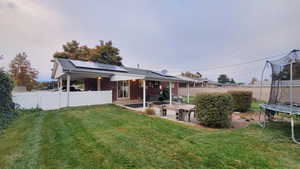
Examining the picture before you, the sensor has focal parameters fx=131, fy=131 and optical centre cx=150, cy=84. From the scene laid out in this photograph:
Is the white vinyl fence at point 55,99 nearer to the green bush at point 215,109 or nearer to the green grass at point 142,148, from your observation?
the green grass at point 142,148

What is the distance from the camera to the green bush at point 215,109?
5594 mm

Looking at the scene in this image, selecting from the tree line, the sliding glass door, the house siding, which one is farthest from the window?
the tree line

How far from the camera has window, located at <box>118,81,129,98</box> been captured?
13375mm

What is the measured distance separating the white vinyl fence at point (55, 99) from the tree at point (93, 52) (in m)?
15.9

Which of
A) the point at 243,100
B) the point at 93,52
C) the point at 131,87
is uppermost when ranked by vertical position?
the point at 93,52

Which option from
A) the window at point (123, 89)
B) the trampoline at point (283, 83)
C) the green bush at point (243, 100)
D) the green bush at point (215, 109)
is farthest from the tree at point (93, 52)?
the trampoline at point (283, 83)

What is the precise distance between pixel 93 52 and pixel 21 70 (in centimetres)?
1067

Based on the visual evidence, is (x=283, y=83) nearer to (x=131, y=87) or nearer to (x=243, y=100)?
(x=243, y=100)

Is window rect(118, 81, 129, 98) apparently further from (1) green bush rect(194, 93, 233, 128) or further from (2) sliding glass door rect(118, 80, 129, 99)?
(1) green bush rect(194, 93, 233, 128)

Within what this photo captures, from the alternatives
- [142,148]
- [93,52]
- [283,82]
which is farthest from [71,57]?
[283,82]

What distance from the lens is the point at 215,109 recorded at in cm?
558

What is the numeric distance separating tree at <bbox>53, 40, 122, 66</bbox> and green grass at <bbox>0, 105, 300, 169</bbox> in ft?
70.5

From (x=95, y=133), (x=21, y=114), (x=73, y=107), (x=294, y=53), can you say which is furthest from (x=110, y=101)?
(x=294, y=53)

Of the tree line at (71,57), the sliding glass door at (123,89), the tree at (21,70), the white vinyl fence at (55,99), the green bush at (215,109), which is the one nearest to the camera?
the green bush at (215,109)
